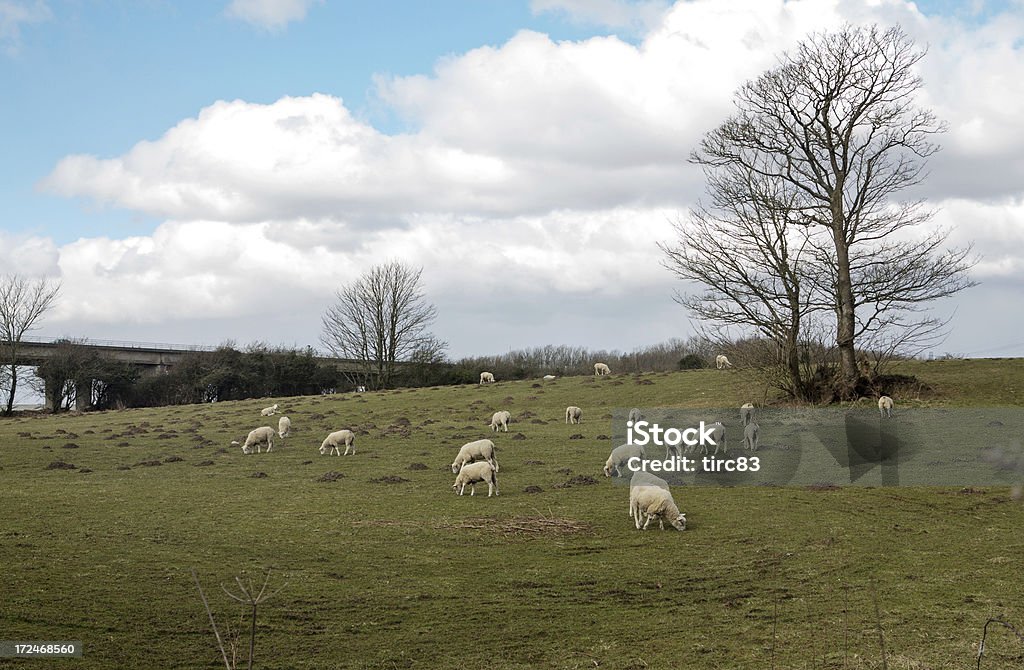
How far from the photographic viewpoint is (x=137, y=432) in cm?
4303

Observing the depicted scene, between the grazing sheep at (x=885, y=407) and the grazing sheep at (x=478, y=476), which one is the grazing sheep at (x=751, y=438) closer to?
the grazing sheep at (x=885, y=407)

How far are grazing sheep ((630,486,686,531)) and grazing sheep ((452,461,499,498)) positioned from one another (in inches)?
184

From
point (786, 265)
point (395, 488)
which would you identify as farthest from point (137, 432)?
point (786, 265)

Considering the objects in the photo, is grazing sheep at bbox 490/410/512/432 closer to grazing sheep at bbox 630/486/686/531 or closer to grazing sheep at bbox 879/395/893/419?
grazing sheep at bbox 879/395/893/419

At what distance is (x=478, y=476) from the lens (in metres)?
23.4

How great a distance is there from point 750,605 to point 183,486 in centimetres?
1672

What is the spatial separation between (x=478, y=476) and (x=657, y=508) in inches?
224

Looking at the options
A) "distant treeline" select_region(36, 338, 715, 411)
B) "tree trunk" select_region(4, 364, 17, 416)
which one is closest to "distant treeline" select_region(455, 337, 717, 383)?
"distant treeline" select_region(36, 338, 715, 411)

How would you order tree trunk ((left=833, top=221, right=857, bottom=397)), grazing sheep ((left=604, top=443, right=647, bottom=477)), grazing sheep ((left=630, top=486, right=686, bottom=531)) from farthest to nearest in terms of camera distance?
tree trunk ((left=833, top=221, right=857, bottom=397)) → grazing sheep ((left=604, top=443, right=647, bottom=477)) → grazing sheep ((left=630, top=486, right=686, bottom=531))

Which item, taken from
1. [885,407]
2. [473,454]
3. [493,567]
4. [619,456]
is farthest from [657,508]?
[885,407]

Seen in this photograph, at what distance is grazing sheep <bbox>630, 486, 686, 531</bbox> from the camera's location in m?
19.2

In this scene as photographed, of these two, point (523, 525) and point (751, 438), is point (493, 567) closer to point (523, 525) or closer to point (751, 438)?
point (523, 525)

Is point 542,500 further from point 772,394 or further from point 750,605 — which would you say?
point 772,394

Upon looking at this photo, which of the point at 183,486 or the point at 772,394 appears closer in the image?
the point at 183,486
